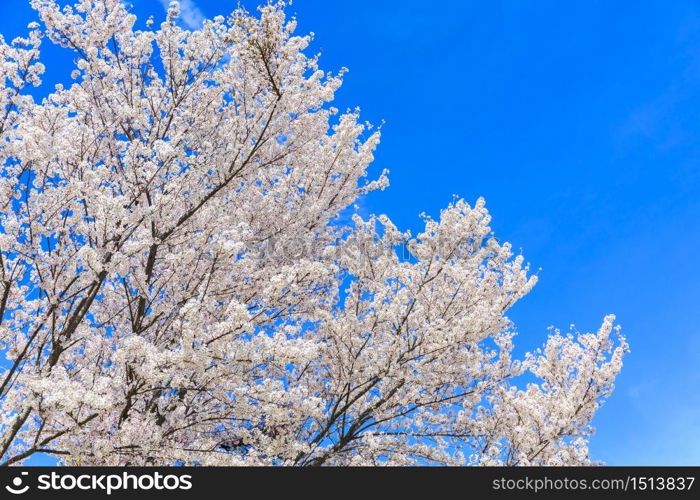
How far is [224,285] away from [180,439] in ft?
7.70

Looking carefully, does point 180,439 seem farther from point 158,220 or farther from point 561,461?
point 561,461

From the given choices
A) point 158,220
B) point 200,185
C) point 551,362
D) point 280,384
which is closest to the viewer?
point 280,384

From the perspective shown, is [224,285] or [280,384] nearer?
[280,384]

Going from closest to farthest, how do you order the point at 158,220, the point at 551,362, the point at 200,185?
the point at 158,220, the point at 200,185, the point at 551,362

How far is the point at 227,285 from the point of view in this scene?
27.2ft

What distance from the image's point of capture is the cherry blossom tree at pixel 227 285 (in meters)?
6.46

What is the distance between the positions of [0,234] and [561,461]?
7928mm

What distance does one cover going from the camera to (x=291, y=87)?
25.7 feet

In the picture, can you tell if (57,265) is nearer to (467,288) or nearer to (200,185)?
(200,185)

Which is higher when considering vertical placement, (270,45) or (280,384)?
(270,45)

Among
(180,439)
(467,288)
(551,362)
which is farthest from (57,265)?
(551,362)

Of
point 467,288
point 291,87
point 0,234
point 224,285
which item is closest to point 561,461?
point 467,288

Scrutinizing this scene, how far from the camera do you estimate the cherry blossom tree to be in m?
6.46
